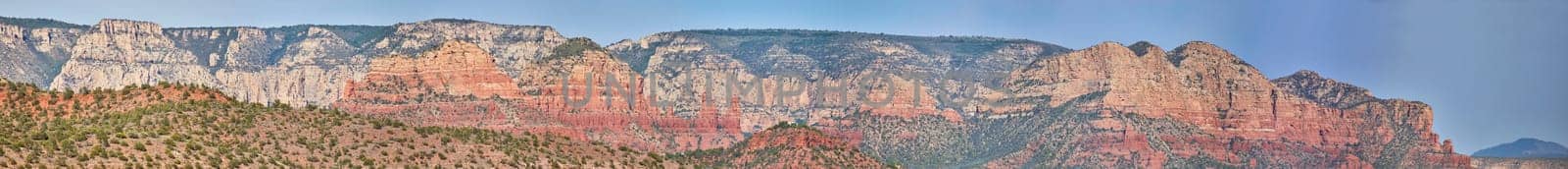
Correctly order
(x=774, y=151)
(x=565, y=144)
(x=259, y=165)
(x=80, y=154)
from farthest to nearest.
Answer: (x=774, y=151)
(x=565, y=144)
(x=259, y=165)
(x=80, y=154)

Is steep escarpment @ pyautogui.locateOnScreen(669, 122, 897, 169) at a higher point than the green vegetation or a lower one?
lower

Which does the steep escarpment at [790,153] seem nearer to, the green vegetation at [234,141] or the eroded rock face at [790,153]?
the eroded rock face at [790,153]

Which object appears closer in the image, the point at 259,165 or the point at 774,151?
the point at 259,165

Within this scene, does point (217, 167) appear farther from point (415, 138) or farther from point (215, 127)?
point (415, 138)

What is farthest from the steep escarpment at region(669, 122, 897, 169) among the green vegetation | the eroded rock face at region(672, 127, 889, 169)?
the green vegetation

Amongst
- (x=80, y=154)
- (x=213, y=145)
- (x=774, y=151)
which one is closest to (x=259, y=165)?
(x=213, y=145)

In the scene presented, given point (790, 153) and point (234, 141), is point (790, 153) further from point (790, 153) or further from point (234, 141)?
point (234, 141)

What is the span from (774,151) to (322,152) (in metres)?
64.4

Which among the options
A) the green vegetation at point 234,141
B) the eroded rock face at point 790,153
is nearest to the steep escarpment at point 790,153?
the eroded rock face at point 790,153

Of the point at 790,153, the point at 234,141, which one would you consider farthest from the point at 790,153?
the point at 234,141

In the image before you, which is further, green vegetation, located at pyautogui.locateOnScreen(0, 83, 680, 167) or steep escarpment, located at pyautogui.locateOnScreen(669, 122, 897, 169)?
steep escarpment, located at pyautogui.locateOnScreen(669, 122, 897, 169)

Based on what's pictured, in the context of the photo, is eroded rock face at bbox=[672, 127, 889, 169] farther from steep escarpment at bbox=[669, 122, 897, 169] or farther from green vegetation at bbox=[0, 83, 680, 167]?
green vegetation at bbox=[0, 83, 680, 167]

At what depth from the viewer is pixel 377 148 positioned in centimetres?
10394

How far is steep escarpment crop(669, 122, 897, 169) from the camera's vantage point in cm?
15948
